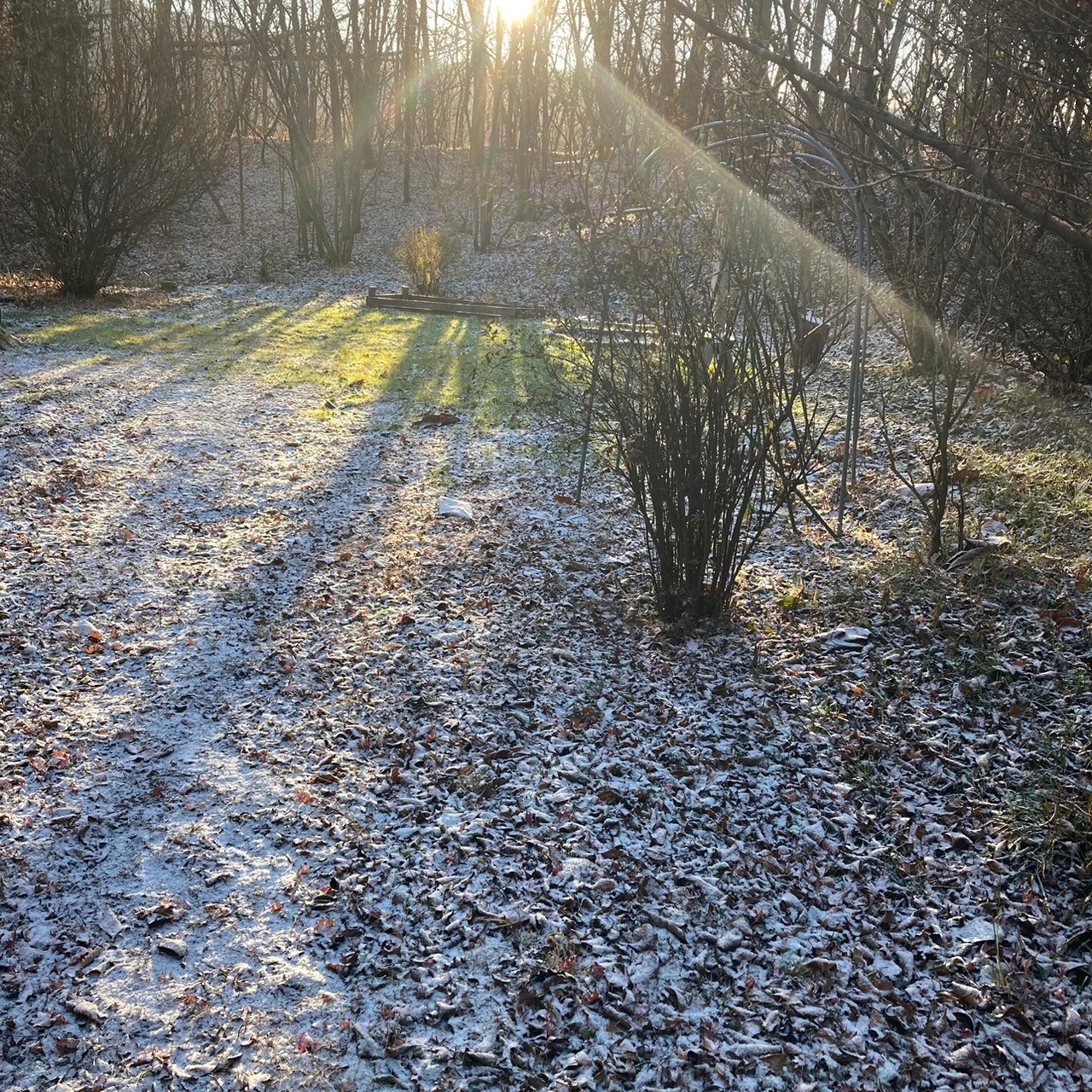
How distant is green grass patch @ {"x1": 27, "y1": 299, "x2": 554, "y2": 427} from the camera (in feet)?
30.6

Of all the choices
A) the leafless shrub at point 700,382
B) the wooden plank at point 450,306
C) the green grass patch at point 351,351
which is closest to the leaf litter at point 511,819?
the leafless shrub at point 700,382

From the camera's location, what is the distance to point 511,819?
3.29m

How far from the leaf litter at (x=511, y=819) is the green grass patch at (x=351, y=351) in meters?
3.98

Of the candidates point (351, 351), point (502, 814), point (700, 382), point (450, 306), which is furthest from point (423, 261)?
point (502, 814)

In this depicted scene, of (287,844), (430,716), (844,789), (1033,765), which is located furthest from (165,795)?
(1033,765)

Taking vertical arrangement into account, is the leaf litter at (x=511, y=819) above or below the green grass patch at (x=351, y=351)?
below

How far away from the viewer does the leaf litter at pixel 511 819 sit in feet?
7.99

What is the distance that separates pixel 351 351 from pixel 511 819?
8877 millimetres

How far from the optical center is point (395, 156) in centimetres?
2648

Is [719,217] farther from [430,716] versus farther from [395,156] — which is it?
[395,156]

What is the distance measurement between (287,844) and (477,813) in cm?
70

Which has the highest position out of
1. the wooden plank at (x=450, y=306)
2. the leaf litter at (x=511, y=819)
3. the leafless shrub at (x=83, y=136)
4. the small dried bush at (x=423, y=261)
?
the leafless shrub at (x=83, y=136)

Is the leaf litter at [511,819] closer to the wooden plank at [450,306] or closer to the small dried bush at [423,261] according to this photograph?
the wooden plank at [450,306]

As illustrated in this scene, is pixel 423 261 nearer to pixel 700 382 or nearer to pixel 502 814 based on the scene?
pixel 700 382
